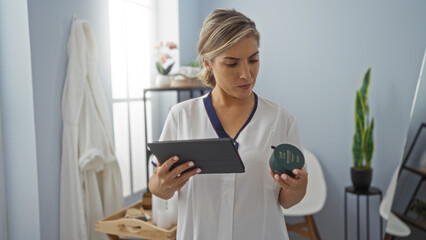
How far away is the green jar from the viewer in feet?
3.53

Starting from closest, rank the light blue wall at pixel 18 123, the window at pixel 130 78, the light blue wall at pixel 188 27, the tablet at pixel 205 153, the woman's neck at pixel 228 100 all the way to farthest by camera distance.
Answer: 1. the tablet at pixel 205 153
2. the woman's neck at pixel 228 100
3. the light blue wall at pixel 18 123
4. the window at pixel 130 78
5. the light blue wall at pixel 188 27

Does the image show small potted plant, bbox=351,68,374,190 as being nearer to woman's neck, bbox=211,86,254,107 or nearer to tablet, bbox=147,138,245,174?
woman's neck, bbox=211,86,254,107

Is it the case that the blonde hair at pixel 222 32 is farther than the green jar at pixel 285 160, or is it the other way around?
the blonde hair at pixel 222 32

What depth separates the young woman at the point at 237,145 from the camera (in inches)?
47.0

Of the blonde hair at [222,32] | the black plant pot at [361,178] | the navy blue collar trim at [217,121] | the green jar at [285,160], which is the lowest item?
the black plant pot at [361,178]

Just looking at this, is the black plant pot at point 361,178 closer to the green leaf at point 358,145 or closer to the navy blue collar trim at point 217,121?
the green leaf at point 358,145

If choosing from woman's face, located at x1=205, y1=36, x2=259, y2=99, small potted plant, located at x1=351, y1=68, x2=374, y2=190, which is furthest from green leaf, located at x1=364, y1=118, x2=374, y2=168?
woman's face, located at x1=205, y1=36, x2=259, y2=99

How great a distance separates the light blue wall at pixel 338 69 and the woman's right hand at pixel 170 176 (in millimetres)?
2133

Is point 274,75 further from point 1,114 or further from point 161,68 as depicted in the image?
point 1,114

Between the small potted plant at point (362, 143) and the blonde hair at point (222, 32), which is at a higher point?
the blonde hair at point (222, 32)

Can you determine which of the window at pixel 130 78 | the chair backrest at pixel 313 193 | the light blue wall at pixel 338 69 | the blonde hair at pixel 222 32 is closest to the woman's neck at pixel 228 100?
the blonde hair at pixel 222 32

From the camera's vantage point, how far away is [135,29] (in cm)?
291

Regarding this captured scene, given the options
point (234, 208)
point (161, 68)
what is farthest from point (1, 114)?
point (234, 208)

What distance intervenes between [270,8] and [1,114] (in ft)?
7.06
